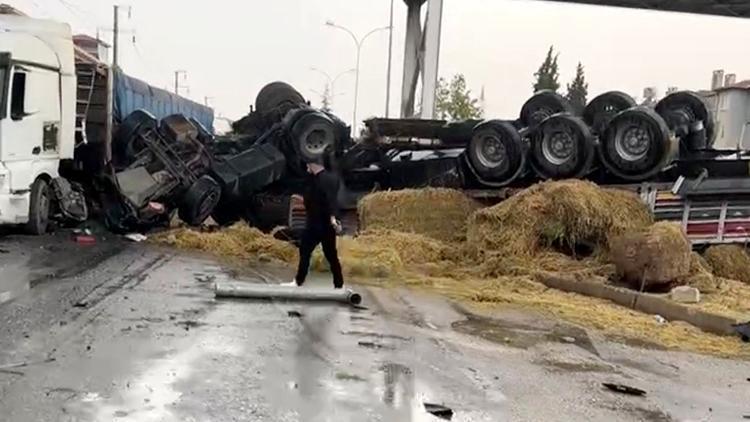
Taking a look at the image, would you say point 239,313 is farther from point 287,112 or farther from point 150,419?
point 287,112

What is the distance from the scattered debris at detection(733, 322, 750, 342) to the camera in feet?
27.3

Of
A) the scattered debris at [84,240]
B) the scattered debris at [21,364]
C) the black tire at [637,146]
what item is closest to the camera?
the scattered debris at [21,364]

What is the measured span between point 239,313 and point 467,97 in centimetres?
5539

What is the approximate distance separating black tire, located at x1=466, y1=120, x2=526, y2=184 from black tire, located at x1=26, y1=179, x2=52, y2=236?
23.6ft

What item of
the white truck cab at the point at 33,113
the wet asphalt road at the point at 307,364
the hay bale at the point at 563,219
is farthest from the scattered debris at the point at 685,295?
the white truck cab at the point at 33,113

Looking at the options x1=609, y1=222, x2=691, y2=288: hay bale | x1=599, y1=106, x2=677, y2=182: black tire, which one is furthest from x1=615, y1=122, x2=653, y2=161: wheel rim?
x1=609, y1=222, x2=691, y2=288: hay bale

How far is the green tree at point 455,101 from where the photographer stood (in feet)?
193

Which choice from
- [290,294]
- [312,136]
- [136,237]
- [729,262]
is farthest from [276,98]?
[729,262]

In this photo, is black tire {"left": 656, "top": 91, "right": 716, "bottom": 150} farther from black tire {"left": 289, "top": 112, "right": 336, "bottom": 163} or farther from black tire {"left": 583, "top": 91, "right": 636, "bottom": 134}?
black tire {"left": 289, "top": 112, "right": 336, "bottom": 163}

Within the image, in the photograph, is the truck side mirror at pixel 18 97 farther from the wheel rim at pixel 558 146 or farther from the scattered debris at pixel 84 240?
the wheel rim at pixel 558 146

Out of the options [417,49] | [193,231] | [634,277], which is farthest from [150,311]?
[417,49]

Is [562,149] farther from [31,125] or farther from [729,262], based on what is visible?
[31,125]

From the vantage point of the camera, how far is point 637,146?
12.7 m

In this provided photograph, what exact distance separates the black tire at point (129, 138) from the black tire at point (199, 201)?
1407mm
